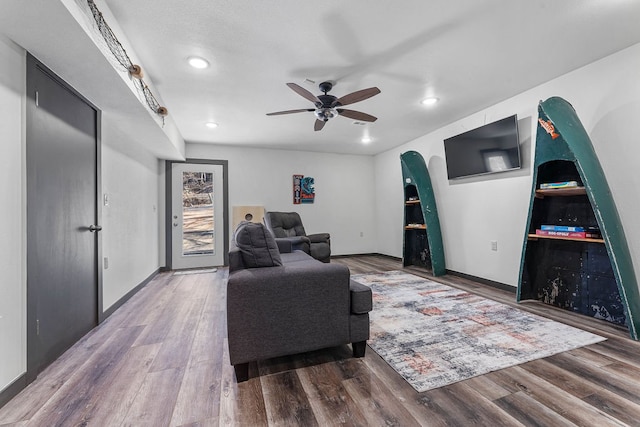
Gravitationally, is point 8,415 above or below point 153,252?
below

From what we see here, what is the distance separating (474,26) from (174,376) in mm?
3176

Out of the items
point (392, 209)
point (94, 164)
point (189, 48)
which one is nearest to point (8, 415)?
point (94, 164)

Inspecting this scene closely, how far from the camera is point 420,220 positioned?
4852 mm

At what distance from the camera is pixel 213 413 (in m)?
1.39

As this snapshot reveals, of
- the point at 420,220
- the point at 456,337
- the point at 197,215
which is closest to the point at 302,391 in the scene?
the point at 456,337

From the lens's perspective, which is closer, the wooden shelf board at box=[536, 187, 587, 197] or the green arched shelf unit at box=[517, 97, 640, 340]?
the green arched shelf unit at box=[517, 97, 640, 340]

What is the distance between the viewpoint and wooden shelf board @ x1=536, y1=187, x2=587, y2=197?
2.50m

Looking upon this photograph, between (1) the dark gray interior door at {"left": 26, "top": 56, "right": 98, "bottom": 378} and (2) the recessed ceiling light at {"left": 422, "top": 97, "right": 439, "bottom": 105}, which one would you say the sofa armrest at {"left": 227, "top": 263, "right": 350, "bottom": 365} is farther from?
(2) the recessed ceiling light at {"left": 422, "top": 97, "right": 439, "bottom": 105}

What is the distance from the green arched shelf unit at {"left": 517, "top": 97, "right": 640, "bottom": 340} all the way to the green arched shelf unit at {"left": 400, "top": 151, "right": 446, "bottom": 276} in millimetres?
1380

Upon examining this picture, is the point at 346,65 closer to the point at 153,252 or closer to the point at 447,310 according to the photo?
the point at 447,310

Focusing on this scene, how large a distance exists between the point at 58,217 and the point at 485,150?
14.5 ft

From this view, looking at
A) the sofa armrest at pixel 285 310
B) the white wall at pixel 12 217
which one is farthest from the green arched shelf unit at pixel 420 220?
the white wall at pixel 12 217

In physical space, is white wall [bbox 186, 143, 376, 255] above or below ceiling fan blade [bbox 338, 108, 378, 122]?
below

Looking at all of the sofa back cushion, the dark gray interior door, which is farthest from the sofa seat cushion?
the dark gray interior door
